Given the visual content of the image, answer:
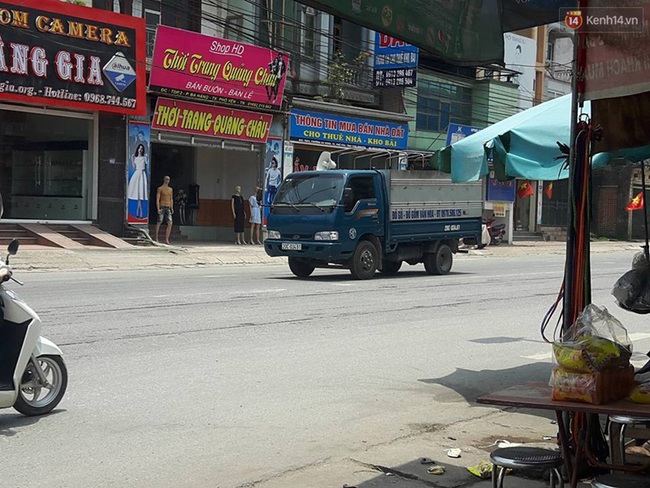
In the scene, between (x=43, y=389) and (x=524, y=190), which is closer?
(x=43, y=389)

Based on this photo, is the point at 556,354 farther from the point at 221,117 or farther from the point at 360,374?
the point at 221,117

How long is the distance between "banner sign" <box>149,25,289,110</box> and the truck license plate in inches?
366

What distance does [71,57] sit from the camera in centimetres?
2250

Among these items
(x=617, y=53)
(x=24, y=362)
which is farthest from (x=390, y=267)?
(x=617, y=53)

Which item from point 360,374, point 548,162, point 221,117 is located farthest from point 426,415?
point 221,117

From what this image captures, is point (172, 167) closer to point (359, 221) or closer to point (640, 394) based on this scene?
point (359, 221)

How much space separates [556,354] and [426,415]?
2.81 meters

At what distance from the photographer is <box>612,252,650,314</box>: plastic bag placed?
6.50 meters

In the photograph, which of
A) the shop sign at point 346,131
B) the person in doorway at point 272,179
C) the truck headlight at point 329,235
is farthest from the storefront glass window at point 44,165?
the truck headlight at point 329,235

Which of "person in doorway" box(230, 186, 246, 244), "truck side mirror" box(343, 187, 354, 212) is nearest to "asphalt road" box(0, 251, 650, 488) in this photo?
"truck side mirror" box(343, 187, 354, 212)

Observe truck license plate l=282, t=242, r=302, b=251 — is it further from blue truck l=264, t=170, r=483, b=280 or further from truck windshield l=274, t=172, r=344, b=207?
truck windshield l=274, t=172, r=344, b=207

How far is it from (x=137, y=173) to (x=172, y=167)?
5.01 m

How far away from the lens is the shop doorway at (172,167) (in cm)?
2938

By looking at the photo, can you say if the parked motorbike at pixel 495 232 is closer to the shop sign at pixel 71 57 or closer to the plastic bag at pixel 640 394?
the shop sign at pixel 71 57
